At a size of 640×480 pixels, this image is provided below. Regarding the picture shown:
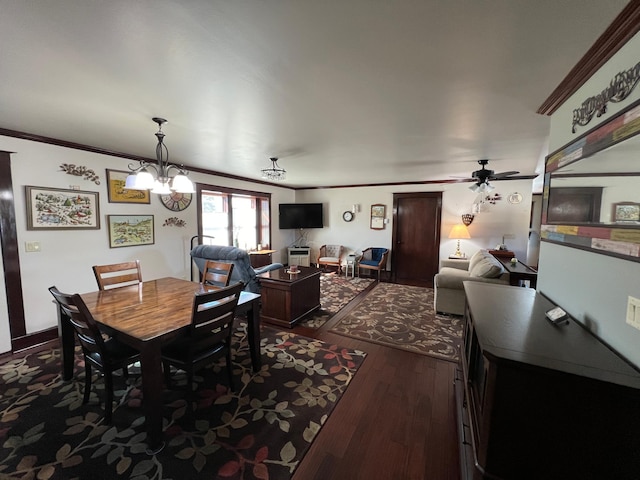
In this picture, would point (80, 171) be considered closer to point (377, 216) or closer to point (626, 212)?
point (626, 212)

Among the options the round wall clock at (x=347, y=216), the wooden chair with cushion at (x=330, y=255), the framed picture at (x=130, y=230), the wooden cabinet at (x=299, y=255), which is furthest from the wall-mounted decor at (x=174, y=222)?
the round wall clock at (x=347, y=216)

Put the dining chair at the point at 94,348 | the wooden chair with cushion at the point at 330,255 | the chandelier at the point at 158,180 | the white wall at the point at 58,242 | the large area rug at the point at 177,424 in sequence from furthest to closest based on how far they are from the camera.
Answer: the wooden chair with cushion at the point at 330,255, the white wall at the point at 58,242, the chandelier at the point at 158,180, the dining chair at the point at 94,348, the large area rug at the point at 177,424

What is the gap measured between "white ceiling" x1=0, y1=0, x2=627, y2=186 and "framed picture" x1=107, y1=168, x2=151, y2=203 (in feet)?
2.33

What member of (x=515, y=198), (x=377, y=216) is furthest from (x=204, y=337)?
(x=515, y=198)

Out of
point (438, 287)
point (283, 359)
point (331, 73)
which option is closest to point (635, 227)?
point (331, 73)

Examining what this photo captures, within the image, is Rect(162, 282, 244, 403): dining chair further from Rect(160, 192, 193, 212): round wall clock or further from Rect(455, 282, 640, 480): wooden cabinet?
Rect(160, 192, 193, 212): round wall clock

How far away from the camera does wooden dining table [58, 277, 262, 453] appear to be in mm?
1582

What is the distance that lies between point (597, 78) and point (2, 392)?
4.68 m

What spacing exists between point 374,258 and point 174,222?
4.34m

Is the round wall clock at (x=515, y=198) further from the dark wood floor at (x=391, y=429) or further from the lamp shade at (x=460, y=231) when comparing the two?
the dark wood floor at (x=391, y=429)

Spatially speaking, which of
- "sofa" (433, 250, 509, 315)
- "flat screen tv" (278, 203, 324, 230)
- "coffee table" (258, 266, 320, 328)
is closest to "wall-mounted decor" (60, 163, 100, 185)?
"coffee table" (258, 266, 320, 328)

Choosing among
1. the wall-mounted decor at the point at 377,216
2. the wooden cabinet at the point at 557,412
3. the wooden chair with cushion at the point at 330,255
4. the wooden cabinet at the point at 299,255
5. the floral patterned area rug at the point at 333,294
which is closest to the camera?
the wooden cabinet at the point at 557,412

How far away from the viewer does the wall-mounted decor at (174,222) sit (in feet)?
13.6

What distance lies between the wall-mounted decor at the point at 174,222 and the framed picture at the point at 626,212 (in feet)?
15.9
